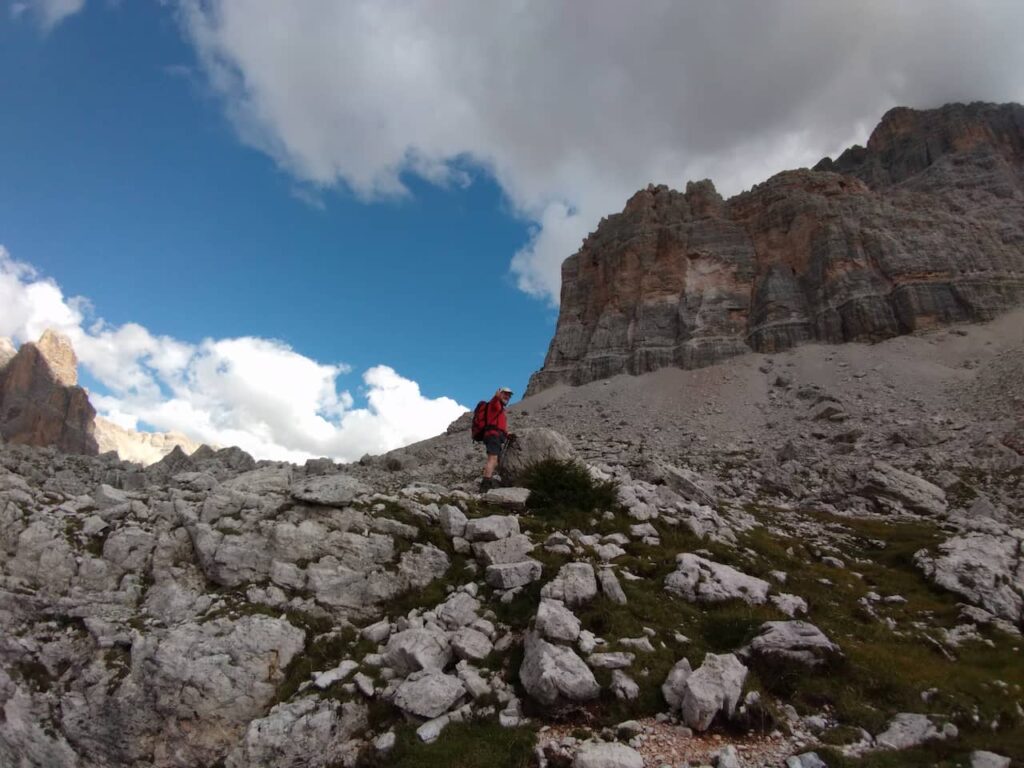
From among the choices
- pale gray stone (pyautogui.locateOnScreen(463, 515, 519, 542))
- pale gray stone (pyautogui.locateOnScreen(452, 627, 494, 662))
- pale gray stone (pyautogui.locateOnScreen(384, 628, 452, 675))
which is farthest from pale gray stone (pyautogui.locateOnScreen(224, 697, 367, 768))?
pale gray stone (pyautogui.locateOnScreen(463, 515, 519, 542))

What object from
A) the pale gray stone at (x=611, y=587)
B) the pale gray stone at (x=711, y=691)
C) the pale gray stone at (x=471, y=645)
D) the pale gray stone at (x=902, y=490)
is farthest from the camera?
the pale gray stone at (x=902, y=490)

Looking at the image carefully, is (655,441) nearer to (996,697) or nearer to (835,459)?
(835,459)

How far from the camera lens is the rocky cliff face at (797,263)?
66250mm

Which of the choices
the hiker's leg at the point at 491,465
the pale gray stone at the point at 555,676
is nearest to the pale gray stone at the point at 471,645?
the pale gray stone at the point at 555,676

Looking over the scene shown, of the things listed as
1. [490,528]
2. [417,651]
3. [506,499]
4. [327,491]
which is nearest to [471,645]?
[417,651]

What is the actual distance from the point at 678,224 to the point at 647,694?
84.6 metres

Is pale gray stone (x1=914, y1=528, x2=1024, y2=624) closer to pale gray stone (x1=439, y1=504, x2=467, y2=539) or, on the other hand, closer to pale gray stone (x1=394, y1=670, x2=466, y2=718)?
pale gray stone (x1=439, y1=504, x2=467, y2=539)

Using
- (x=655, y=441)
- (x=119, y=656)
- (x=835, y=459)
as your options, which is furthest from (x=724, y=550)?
(x=655, y=441)

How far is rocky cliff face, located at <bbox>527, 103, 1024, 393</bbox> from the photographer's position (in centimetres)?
6625

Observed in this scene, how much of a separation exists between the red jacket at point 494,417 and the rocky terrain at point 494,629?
2.80 ft

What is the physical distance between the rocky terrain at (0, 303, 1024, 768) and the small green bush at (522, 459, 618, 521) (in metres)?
0.07

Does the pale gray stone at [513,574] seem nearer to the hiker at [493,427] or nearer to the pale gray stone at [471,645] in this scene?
the pale gray stone at [471,645]

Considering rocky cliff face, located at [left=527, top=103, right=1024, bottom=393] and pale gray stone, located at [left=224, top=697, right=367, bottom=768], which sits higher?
rocky cliff face, located at [left=527, top=103, right=1024, bottom=393]

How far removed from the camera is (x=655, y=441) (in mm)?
45000
